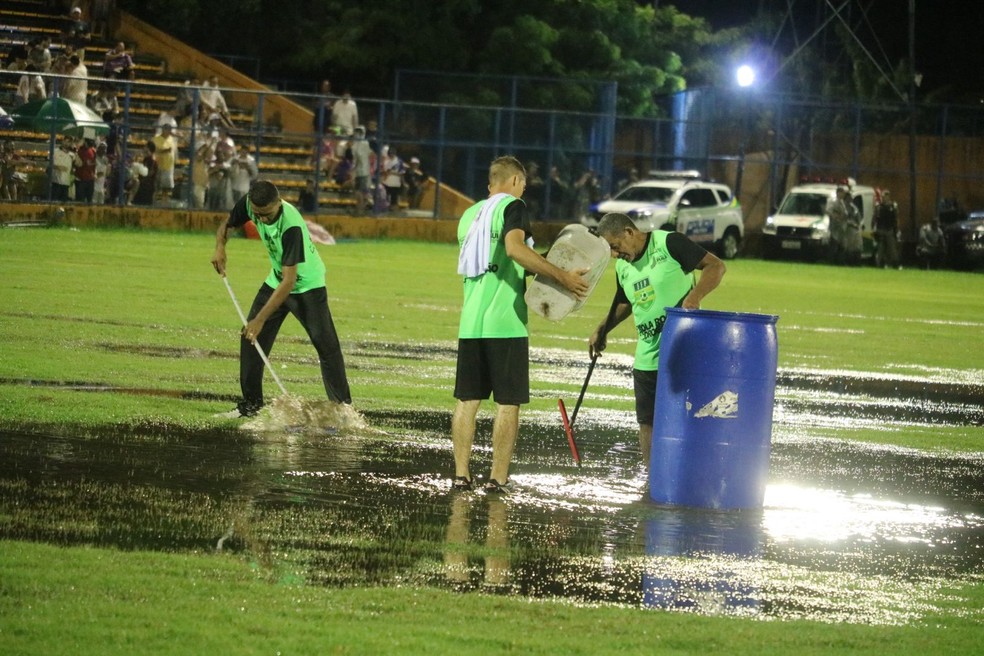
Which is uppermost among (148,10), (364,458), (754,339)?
(148,10)

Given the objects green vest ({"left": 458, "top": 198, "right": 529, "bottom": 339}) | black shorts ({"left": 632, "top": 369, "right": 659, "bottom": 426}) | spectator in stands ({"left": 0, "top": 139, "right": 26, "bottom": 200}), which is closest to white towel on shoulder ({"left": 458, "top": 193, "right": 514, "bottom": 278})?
green vest ({"left": 458, "top": 198, "right": 529, "bottom": 339})

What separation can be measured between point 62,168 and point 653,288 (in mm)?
25177

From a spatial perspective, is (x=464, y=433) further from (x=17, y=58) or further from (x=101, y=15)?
(x=101, y=15)

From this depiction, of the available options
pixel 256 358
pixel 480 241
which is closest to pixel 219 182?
pixel 256 358

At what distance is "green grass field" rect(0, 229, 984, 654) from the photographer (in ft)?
21.2

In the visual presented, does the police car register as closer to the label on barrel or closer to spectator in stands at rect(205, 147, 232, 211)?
spectator in stands at rect(205, 147, 232, 211)

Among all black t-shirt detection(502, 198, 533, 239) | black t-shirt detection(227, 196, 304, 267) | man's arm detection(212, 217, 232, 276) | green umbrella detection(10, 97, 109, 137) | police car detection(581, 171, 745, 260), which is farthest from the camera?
police car detection(581, 171, 745, 260)

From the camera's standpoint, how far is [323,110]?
39.8m

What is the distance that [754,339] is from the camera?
969cm

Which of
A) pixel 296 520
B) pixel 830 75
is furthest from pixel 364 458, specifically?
pixel 830 75

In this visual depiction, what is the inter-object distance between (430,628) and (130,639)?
1.11m

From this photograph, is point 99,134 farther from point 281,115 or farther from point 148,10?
point 148,10

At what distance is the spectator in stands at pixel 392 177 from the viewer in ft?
132

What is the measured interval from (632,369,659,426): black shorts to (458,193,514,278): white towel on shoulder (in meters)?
1.44
